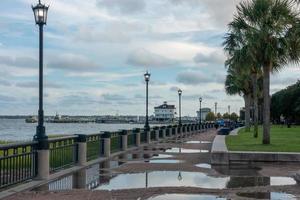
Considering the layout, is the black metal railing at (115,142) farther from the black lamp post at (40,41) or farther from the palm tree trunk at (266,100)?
the black lamp post at (40,41)

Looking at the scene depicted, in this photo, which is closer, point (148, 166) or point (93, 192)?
point (93, 192)

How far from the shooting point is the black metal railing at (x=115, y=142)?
26.7 metres

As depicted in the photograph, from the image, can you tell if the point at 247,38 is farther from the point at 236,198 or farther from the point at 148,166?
the point at 236,198

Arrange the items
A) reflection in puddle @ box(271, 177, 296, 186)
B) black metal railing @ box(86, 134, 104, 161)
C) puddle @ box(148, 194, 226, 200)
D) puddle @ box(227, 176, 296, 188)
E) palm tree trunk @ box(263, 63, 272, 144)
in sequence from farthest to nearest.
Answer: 1. palm tree trunk @ box(263, 63, 272, 144)
2. black metal railing @ box(86, 134, 104, 161)
3. reflection in puddle @ box(271, 177, 296, 186)
4. puddle @ box(227, 176, 296, 188)
5. puddle @ box(148, 194, 226, 200)

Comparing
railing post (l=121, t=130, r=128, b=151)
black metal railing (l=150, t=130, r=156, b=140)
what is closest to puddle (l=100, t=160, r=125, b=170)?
railing post (l=121, t=130, r=128, b=151)

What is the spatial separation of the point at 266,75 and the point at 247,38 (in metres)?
2.28

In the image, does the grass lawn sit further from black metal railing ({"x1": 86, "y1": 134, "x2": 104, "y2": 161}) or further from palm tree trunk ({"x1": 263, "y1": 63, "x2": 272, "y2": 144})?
black metal railing ({"x1": 86, "y1": 134, "x2": 104, "y2": 161})

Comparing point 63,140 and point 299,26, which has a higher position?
point 299,26

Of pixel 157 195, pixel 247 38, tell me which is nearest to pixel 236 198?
pixel 157 195

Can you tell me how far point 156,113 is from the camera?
169250 mm

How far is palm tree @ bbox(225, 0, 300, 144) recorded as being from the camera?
1057 inches

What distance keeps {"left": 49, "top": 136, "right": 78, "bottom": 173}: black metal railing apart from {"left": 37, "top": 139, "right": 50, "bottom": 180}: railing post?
2.93 ft

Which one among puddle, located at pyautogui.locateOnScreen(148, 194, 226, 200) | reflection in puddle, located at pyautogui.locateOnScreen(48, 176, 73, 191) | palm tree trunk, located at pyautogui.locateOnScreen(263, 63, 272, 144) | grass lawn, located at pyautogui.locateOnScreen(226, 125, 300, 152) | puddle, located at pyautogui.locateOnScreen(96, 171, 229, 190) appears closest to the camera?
puddle, located at pyautogui.locateOnScreen(148, 194, 226, 200)

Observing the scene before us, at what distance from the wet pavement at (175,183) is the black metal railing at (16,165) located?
0.69m
